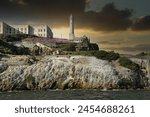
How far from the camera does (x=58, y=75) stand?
2191 inches

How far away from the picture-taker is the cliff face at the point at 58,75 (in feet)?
177

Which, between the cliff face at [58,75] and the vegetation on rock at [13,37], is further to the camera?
the vegetation on rock at [13,37]

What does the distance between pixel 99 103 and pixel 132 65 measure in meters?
51.9

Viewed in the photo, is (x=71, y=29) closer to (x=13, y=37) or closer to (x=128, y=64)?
(x=13, y=37)

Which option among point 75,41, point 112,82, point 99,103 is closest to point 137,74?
point 112,82

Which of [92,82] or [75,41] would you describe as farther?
[75,41]

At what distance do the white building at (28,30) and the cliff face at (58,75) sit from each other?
31.1 metres

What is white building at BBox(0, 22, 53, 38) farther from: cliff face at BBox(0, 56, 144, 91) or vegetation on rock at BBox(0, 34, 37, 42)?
cliff face at BBox(0, 56, 144, 91)

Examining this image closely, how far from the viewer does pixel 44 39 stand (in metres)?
81.3

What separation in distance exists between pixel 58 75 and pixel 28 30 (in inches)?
1486

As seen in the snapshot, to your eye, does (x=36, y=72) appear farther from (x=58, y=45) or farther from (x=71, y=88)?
(x=58, y=45)

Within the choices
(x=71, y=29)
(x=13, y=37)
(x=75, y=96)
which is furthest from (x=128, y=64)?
(x=13, y=37)

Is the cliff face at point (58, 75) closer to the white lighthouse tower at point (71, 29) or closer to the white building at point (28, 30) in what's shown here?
the white lighthouse tower at point (71, 29)

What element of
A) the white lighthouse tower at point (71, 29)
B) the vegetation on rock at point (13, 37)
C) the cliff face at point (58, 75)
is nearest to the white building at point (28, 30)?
the vegetation on rock at point (13, 37)
